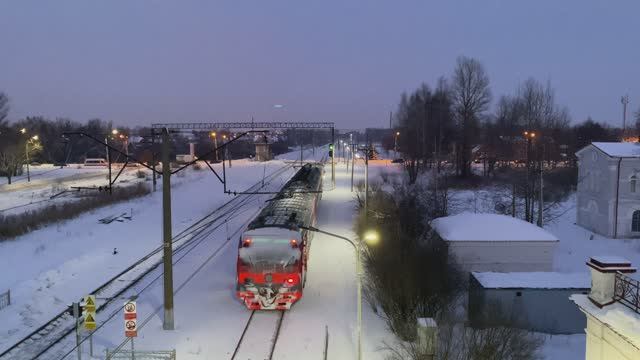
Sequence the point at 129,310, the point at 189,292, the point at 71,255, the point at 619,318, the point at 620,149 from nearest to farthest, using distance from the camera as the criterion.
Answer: the point at 619,318, the point at 129,310, the point at 189,292, the point at 71,255, the point at 620,149

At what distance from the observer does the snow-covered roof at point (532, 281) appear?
66.4 ft

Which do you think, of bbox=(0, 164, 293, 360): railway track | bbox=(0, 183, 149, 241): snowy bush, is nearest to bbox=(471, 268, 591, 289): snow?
bbox=(0, 164, 293, 360): railway track

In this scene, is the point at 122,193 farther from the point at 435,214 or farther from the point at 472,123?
the point at 472,123

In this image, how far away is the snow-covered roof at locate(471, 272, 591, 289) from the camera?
20.2m

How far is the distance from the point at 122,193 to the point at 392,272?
128 ft

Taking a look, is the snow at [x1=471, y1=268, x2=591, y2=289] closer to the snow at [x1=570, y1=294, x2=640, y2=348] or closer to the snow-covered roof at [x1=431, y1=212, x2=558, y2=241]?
the snow-covered roof at [x1=431, y1=212, x2=558, y2=241]

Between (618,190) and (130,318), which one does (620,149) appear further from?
(130,318)

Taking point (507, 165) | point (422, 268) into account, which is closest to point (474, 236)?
point (422, 268)

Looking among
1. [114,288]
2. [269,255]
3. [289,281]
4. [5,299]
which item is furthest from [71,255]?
[289,281]

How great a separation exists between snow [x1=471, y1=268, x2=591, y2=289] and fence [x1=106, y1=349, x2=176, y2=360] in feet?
38.7

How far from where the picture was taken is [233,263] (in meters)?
27.2

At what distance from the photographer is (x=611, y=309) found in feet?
31.5

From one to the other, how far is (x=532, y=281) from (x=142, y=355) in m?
14.7

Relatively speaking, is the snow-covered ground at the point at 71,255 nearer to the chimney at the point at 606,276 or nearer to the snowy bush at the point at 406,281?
the snowy bush at the point at 406,281
